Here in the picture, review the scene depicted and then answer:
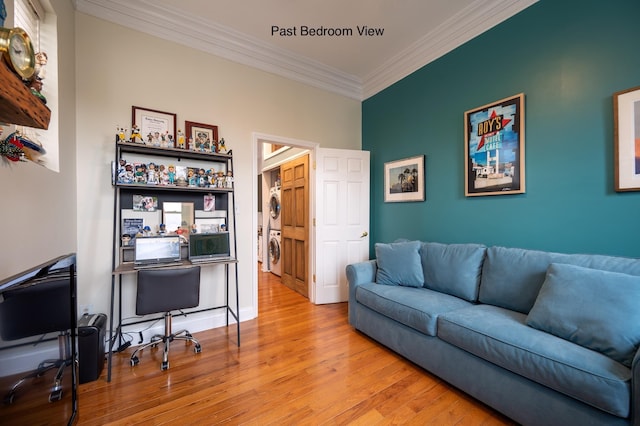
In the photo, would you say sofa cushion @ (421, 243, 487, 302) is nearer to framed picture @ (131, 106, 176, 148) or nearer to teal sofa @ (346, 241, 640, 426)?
teal sofa @ (346, 241, 640, 426)

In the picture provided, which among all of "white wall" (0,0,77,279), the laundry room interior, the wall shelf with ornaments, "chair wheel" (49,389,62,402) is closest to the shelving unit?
"white wall" (0,0,77,279)

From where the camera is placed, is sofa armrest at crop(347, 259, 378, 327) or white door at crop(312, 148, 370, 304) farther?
white door at crop(312, 148, 370, 304)

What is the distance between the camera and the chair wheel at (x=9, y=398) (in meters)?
0.73

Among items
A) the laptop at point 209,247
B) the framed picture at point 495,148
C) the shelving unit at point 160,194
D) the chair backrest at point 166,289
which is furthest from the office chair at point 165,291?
the framed picture at point 495,148

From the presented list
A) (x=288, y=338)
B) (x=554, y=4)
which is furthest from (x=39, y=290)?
(x=554, y=4)

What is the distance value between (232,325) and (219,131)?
7.06ft

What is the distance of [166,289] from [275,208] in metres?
3.04

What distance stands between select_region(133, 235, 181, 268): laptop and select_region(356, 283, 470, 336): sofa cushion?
181cm

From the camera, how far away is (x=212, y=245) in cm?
248

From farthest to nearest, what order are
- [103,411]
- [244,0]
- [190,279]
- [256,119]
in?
[256,119]
[244,0]
[190,279]
[103,411]

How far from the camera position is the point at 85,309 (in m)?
2.21

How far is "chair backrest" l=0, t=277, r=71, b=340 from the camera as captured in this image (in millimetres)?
758

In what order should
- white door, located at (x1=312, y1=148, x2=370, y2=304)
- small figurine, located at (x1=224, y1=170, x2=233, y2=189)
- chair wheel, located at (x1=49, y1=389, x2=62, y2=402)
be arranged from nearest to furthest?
chair wheel, located at (x1=49, y1=389, x2=62, y2=402)
small figurine, located at (x1=224, y1=170, x2=233, y2=189)
white door, located at (x1=312, y1=148, x2=370, y2=304)

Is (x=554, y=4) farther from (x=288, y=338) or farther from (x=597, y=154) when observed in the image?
(x=288, y=338)
